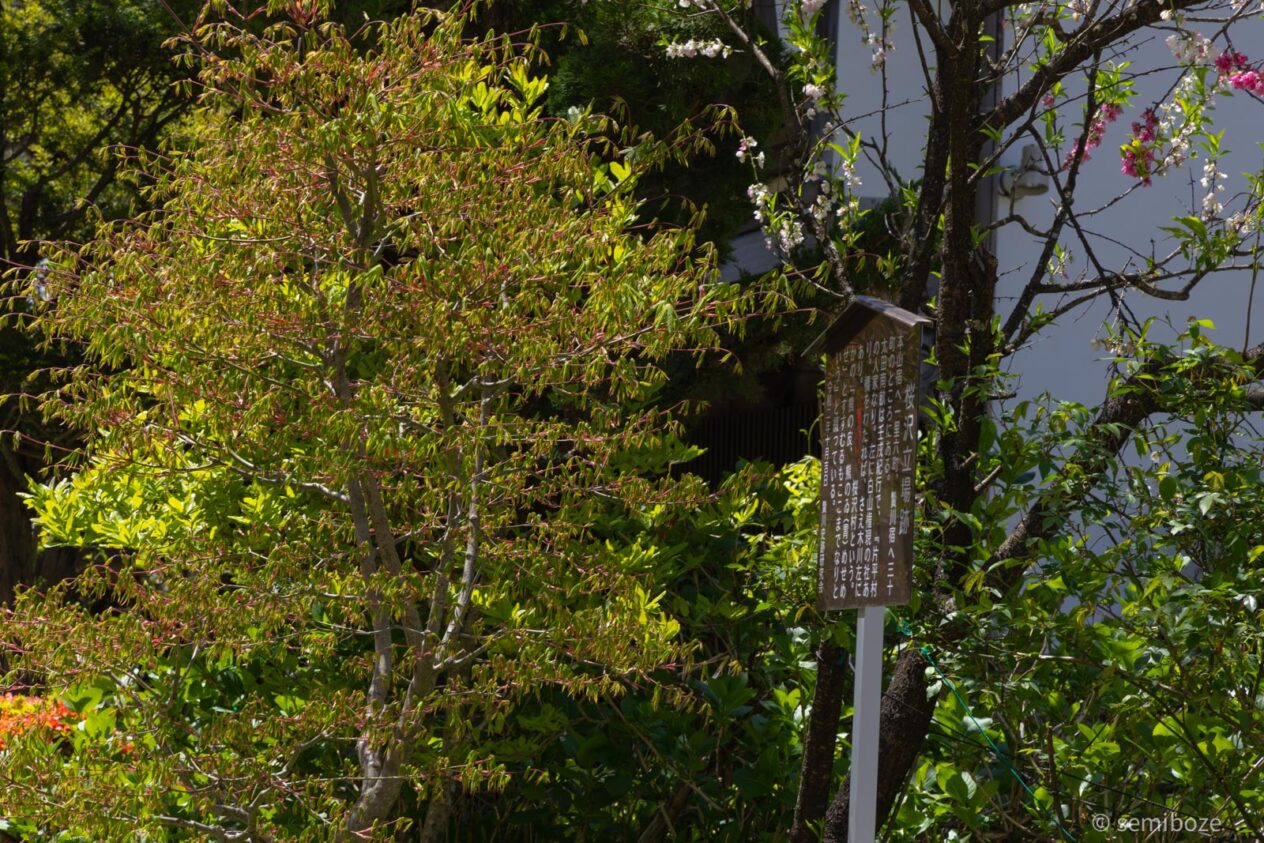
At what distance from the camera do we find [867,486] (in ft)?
12.8

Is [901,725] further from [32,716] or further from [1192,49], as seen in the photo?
[32,716]

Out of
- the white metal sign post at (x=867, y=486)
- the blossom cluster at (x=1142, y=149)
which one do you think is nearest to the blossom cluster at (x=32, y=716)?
the white metal sign post at (x=867, y=486)

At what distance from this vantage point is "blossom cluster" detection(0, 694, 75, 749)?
459cm

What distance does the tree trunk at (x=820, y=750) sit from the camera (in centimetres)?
434

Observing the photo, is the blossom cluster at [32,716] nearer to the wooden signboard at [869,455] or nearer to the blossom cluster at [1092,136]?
the wooden signboard at [869,455]

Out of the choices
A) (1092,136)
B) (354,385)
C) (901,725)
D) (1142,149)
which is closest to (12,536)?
(354,385)

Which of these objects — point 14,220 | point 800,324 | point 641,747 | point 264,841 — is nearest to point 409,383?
point 264,841

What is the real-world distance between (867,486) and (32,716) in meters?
3.40

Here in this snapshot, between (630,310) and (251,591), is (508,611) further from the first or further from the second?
(630,310)

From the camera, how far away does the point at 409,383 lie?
14.7 ft

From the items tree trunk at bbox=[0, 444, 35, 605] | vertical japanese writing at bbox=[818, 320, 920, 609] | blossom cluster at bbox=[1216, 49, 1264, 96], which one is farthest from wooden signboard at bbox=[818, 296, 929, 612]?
tree trunk at bbox=[0, 444, 35, 605]

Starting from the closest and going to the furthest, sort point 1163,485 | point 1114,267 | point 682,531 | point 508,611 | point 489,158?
point 1163,485, point 489,158, point 508,611, point 682,531, point 1114,267

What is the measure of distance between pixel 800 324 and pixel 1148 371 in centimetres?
336

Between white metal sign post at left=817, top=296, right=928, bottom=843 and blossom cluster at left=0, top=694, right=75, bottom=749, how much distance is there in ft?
8.45
